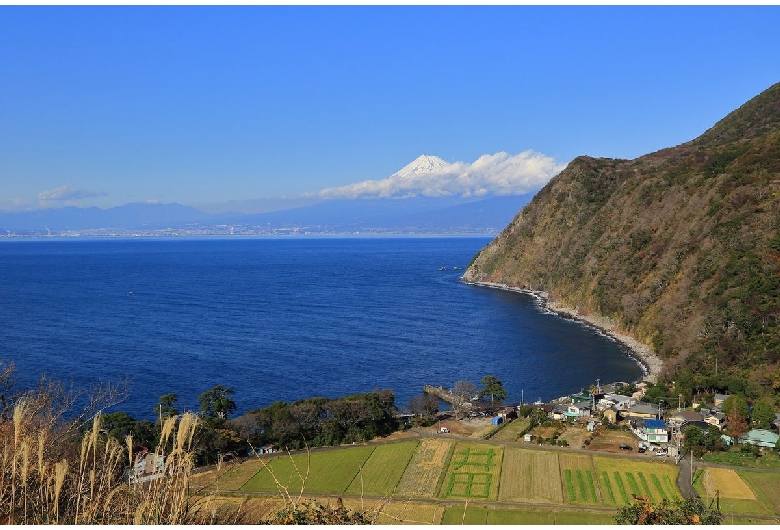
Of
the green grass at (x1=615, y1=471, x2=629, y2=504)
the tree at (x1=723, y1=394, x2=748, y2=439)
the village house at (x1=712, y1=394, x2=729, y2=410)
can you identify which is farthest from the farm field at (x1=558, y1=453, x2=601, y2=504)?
the village house at (x1=712, y1=394, x2=729, y2=410)

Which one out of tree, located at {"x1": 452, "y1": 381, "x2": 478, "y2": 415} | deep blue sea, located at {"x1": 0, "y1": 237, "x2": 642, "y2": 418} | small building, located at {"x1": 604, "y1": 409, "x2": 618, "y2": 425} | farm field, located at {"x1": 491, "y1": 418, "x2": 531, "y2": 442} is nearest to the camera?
farm field, located at {"x1": 491, "y1": 418, "x2": 531, "y2": 442}

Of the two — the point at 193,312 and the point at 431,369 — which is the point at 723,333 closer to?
the point at 431,369

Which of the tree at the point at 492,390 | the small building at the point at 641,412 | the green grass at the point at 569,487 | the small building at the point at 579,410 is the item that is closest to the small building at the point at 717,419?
the small building at the point at 641,412

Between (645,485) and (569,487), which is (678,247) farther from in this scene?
(569,487)

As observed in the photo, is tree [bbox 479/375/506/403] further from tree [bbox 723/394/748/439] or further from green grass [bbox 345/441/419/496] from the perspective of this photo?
tree [bbox 723/394/748/439]

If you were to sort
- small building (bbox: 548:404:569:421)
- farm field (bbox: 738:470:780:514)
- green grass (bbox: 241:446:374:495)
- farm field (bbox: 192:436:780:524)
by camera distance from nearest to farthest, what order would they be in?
farm field (bbox: 192:436:780:524)
farm field (bbox: 738:470:780:514)
green grass (bbox: 241:446:374:495)
small building (bbox: 548:404:569:421)

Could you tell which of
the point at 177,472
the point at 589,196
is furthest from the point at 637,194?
the point at 177,472
